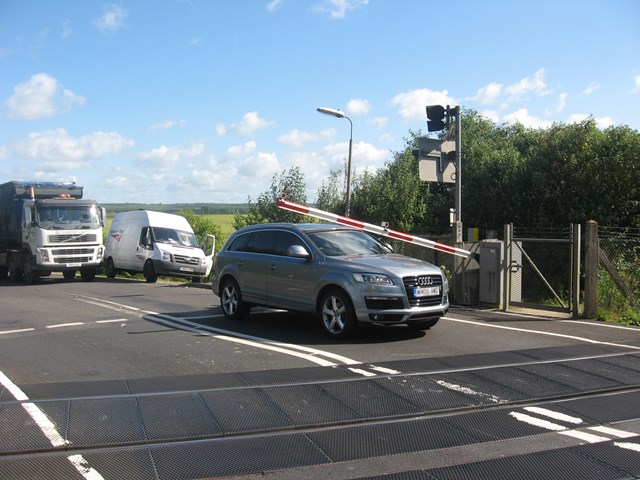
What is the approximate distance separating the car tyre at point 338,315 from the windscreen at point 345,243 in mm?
732

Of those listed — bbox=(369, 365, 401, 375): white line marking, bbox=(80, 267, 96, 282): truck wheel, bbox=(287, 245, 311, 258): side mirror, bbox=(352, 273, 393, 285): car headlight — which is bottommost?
bbox=(369, 365, 401, 375): white line marking

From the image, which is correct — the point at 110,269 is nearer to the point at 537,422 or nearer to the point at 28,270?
the point at 28,270

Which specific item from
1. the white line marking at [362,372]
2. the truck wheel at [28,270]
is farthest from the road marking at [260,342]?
the truck wheel at [28,270]

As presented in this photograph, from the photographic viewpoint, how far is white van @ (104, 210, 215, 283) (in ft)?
73.6

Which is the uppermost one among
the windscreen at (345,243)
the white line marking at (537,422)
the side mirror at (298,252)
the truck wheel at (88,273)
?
the windscreen at (345,243)

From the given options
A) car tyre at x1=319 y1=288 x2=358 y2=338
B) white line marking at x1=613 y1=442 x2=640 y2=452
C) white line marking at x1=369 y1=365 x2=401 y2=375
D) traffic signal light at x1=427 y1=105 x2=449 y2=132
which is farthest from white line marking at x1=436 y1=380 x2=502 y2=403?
traffic signal light at x1=427 y1=105 x2=449 y2=132

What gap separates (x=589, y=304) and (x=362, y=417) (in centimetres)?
776

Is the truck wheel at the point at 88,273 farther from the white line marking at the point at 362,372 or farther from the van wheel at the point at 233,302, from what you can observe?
the white line marking at the point at 362,372

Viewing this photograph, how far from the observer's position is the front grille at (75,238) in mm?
21391

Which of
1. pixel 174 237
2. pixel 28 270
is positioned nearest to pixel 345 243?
pixel 174 237

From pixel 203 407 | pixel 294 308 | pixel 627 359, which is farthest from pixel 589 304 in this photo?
pixel 203 407

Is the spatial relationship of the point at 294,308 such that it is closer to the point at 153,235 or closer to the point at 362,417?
the point at 362,417

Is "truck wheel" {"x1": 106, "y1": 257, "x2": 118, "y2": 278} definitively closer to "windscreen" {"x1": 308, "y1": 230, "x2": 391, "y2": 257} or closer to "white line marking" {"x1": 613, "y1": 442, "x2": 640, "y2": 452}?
"windscreen" {"x1": 308, "y1": 230, "x2": 391, "y2": 257}

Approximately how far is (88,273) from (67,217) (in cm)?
259
